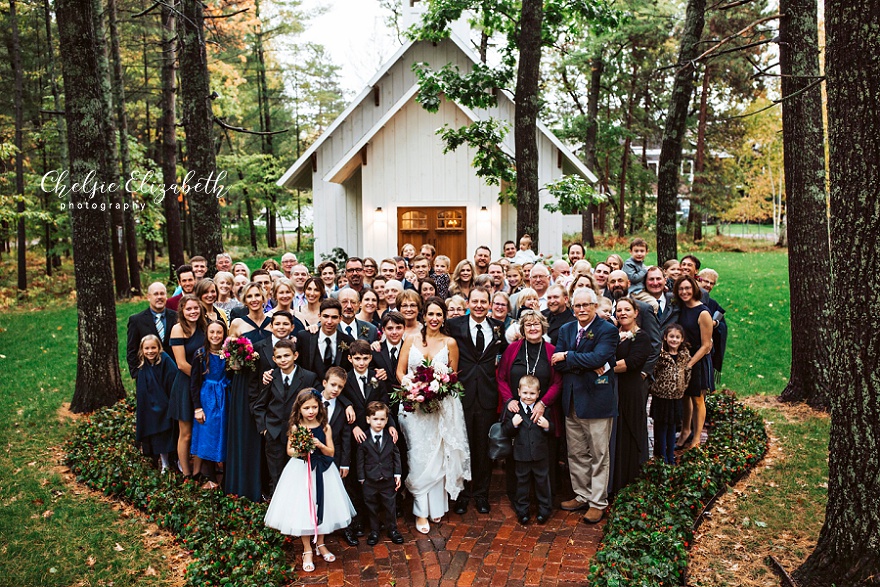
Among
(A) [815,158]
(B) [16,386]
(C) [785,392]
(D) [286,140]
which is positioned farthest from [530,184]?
(D) [286,140]

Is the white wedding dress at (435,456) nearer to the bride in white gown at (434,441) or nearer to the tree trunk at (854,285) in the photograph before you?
the bride in white gown at (434,441)

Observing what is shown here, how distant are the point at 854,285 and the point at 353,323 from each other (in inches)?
174

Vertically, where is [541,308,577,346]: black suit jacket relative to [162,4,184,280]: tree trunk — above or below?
below

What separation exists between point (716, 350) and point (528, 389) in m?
2.94

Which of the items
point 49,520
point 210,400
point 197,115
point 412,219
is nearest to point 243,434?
point 210,400

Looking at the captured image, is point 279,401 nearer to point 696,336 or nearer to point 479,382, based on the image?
point 479,382

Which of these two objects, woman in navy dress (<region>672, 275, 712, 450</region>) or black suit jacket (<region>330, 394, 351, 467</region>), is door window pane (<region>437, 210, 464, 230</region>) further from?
black suit jacket (<region>330, 394, 351, 467</region>)

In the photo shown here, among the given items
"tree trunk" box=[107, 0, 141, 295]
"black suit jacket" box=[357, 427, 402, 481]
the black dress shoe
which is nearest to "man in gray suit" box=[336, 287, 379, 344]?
"black suit jacket" box=[357, 427, 402, 481]

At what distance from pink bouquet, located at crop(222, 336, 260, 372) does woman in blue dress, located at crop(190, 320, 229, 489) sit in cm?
41

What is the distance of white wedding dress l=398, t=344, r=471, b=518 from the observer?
20.0ft

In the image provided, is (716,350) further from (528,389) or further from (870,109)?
(870,109)

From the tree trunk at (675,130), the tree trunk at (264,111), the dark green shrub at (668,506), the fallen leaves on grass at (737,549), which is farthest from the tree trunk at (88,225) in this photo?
the tree trunk at (264,111)

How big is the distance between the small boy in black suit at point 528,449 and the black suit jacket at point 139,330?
157 inches

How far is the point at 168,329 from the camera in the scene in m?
7.27
